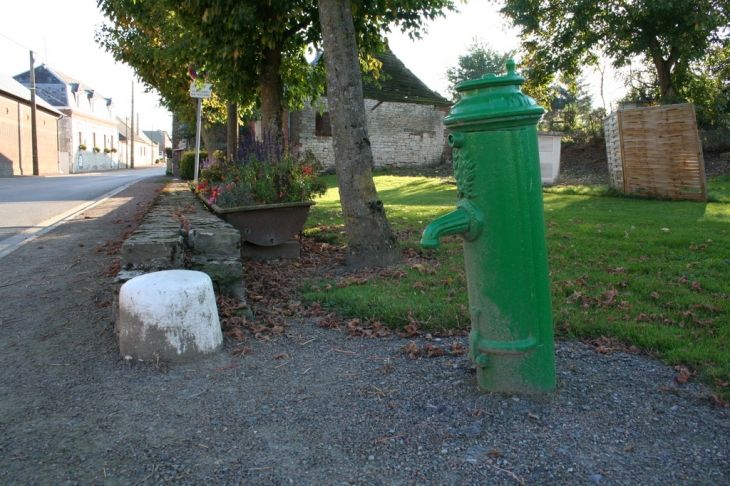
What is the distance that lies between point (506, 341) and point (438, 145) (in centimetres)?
2627

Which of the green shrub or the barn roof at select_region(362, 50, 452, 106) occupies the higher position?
the barn roof at select_region(362, 50, 452, 106)

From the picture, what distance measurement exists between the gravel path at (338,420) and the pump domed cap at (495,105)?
52.6 inches

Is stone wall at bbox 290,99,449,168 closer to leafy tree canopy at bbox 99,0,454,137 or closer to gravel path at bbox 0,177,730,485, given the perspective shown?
leafy tree canopy at bbox 99,0,454,137

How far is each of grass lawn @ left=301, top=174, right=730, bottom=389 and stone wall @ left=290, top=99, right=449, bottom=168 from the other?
1807 centimetres

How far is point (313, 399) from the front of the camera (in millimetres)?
2965

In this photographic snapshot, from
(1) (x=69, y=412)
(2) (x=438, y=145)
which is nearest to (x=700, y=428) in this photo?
(1) (x=69, y=412)

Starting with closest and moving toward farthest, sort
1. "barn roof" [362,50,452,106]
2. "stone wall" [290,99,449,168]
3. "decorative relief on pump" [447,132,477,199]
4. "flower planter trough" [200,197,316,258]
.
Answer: "decorative relief on pump" [447,132,477,199] → "flower planter trough" [200,197,316,258] → "stone wall" [290,99,449,168] → "barn roof" [362,50,452,106]

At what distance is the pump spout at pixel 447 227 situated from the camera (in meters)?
2.73

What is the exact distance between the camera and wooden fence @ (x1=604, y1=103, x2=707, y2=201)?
1051 centimetres

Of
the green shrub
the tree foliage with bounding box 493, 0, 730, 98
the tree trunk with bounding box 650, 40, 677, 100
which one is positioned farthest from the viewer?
the green shrub

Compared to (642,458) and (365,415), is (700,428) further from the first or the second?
(365,415)

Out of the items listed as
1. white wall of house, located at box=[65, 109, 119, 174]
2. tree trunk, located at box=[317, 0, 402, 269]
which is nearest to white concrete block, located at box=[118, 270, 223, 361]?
tree trunk, located at box=[317, 0, 402, 269]

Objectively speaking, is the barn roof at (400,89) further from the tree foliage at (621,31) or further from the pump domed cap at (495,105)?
the pump domed cap at (495,105)

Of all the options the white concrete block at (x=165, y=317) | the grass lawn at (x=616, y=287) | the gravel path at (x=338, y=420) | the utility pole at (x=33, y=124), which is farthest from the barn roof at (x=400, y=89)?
the gravel path at (x=338, y=420)
